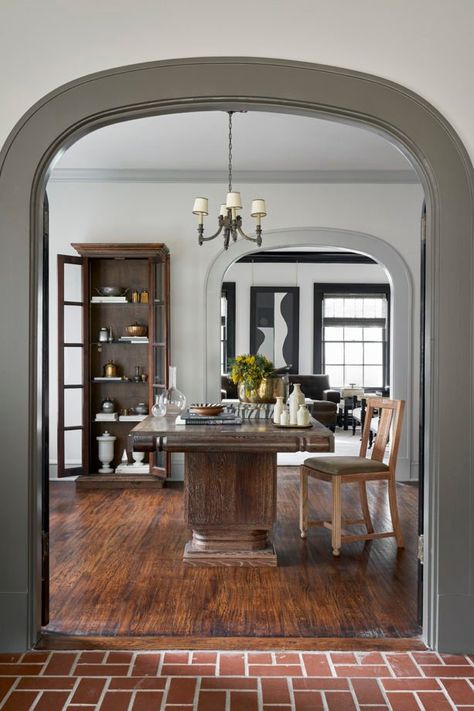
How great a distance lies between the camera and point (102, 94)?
290 cm

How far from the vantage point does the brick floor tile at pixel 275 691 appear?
2.45 m

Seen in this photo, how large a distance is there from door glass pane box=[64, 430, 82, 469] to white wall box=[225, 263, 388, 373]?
6291 mm

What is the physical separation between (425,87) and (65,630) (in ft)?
10.1

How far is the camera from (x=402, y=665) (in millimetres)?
2713

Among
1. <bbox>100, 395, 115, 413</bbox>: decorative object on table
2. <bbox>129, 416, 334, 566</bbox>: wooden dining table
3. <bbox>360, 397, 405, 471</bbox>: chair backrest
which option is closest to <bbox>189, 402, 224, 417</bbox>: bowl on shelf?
<bbox>129, 416, 334, 566</bbox>: wooden dining table

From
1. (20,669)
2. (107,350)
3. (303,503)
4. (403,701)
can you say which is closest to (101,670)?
(20,669)

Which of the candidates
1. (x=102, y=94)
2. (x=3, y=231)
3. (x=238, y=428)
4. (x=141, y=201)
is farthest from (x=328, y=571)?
(x=141, y=201)

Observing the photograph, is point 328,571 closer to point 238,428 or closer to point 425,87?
point 238,428

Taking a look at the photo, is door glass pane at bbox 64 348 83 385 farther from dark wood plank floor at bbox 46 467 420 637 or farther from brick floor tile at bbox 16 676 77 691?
brick floor tile at bbox 16 676 77 691

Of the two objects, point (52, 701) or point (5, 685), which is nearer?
point (52, 701)

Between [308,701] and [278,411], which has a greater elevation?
[278,411]

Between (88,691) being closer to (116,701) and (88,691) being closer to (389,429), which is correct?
(116,701)

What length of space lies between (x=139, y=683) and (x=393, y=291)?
511 cm

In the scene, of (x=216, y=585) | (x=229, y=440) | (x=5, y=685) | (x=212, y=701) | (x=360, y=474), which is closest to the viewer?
(x=212, y=701)
